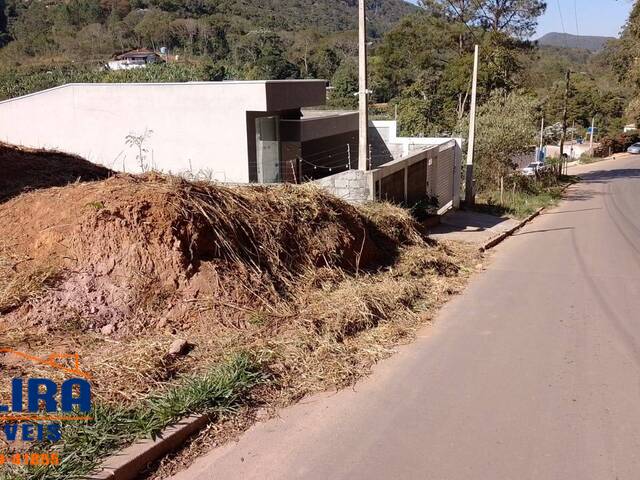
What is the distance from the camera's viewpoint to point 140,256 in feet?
21.6

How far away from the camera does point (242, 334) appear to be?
6.29 metres

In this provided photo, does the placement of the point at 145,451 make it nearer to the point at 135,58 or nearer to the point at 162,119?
Result: the point at 162,119

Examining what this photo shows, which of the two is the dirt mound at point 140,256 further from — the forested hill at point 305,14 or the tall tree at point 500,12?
the forested hill at point 305,14

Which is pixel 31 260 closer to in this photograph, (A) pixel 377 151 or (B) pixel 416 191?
(B) pixel 416 191

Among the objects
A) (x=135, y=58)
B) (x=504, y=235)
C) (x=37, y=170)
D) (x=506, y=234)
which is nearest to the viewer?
(x=37, y=170)

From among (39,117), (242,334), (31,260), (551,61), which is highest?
(551,61)

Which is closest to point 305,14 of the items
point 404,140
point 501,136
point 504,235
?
point 501,136

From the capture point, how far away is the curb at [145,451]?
397 cm

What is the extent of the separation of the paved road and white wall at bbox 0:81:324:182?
39.0 ft

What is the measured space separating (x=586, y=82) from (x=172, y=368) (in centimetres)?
8322

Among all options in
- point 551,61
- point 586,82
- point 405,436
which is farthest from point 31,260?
point 551,61

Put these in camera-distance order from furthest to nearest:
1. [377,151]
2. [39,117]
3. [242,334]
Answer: [377,151], [39,117], [242,334]

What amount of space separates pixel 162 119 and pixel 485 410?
57.8 ft

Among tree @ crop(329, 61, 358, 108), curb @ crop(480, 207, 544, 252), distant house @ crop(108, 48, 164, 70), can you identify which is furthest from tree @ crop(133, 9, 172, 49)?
curb @ crop(480, 207, 544, 252)
